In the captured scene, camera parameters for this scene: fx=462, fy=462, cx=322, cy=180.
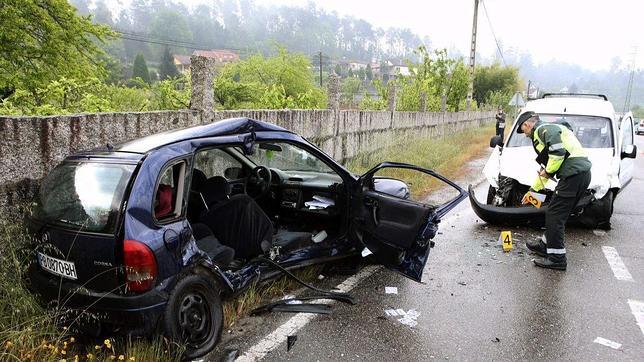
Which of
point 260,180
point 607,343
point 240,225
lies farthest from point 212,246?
point 607,343

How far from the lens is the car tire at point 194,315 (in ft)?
9.46

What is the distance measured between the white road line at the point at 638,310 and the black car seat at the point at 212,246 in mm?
3347

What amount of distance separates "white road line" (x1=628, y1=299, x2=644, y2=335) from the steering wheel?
355 cm

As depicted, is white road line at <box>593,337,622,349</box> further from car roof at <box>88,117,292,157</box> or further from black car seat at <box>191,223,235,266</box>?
car roof at <box>88,117,292,157</box>

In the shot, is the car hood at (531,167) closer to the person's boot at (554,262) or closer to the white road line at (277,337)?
the person's boot at (554,262)

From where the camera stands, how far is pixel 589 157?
21.9ft

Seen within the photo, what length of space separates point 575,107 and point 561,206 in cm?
344

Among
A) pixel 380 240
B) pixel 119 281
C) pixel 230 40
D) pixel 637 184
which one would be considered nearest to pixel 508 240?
pixel 380 240

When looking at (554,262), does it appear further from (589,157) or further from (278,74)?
(278,74)

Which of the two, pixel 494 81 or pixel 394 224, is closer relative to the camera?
pixel 394 224

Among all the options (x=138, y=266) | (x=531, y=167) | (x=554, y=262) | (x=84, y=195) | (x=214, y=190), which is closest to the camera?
(x=138, y=266)

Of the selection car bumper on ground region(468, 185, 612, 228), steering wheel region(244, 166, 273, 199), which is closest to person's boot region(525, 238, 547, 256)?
car bumper on ground region(468, 185, 612, 228)

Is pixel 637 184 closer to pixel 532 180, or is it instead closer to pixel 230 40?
pixel 532 180

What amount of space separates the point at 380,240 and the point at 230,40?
385 feet
